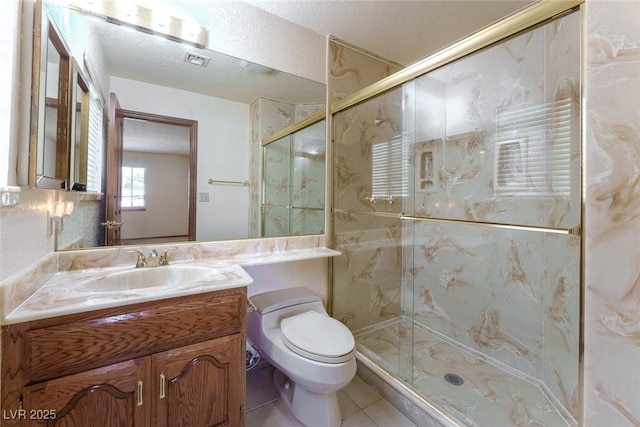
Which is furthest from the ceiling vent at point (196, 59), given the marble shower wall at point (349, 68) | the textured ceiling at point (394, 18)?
the marble shower wall at point (349, 68)

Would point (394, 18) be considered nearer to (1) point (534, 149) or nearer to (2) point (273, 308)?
(1) point (534, 149)

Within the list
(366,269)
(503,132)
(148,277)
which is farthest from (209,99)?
(503,132)

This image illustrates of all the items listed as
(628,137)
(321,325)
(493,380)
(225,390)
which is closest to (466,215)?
(493,380)

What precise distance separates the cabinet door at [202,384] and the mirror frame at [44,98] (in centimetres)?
77

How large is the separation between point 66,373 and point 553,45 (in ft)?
8.33

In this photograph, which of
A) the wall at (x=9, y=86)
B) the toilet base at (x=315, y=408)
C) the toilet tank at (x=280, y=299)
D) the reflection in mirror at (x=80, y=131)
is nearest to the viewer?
the wall at (x=9, y=86)

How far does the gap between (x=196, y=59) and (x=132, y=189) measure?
0.83m

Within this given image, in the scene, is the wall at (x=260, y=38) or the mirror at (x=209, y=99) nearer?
the mirror at (x=209, y=99)

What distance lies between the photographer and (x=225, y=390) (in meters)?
1.07

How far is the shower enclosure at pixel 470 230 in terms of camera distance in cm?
143

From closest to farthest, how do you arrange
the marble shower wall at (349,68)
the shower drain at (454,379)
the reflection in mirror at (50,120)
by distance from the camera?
the reflection in mirror at (50,120) < the shower drain at (454,379) < the marble shower wall at (349,68)

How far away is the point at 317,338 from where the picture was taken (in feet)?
4.31

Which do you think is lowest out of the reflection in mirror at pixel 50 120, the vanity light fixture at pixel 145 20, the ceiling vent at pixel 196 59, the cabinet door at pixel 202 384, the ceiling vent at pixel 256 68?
the cabinet door at pixel 202 384

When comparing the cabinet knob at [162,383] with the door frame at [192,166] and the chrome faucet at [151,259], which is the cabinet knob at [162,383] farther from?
the door frame at [192,166]
